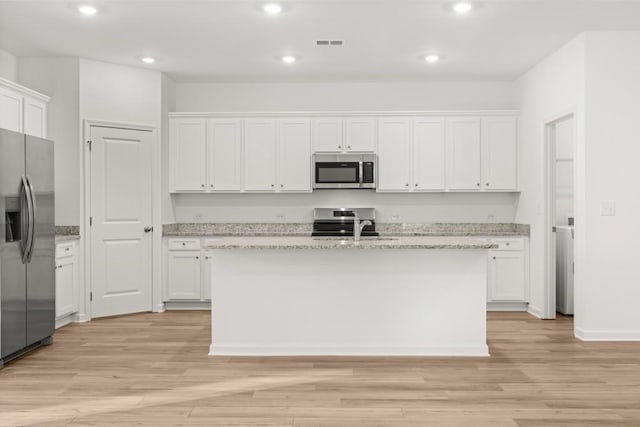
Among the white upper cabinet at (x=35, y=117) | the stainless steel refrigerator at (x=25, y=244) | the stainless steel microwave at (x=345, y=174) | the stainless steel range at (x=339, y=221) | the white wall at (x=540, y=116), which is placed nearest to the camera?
the stainless steel refrigerator at (x=25, y=244)

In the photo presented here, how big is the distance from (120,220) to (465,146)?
4.05m

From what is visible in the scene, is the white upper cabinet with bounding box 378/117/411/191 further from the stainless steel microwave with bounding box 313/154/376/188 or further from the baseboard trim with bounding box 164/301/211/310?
the baseboard trim with bounding box 164/301/211/310

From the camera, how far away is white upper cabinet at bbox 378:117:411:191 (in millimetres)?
6590

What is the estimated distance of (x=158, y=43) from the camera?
528 cm

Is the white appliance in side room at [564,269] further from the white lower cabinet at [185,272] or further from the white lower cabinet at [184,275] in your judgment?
the white lower cabinet at [184,275]

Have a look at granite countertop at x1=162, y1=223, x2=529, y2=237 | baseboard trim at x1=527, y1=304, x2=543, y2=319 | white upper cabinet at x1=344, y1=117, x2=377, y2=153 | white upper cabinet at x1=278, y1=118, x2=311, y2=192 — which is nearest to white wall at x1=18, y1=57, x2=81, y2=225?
granite countertop at x1=162, y1=223, x2=529, y2=237

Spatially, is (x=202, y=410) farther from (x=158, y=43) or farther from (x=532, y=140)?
(x=532, y=140)

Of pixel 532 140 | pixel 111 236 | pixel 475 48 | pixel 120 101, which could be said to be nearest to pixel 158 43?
pixel 120 101

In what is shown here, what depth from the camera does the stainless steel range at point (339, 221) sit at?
6.61 meters

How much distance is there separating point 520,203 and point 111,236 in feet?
15.6

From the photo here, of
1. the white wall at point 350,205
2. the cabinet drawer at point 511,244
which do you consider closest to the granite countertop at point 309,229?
the white wall at point 350,205

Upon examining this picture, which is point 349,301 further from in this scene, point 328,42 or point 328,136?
point 328,136

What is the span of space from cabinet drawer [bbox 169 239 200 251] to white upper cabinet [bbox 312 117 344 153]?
70.7 inches

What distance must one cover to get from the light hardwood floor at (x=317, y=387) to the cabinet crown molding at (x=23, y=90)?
2.31 metres
